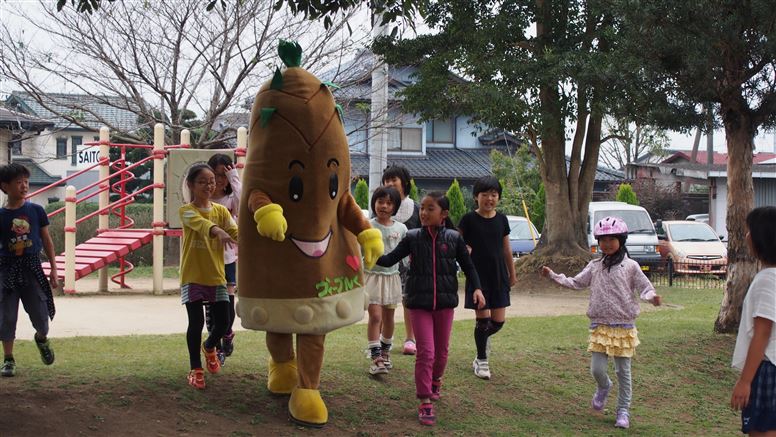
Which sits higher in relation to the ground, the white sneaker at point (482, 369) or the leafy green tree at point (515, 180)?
the leafy green tree at point (515, 180)

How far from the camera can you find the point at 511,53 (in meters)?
16.5

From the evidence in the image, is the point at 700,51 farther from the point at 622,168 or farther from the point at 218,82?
the point at 622,168

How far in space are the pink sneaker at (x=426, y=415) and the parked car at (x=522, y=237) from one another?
17954mm

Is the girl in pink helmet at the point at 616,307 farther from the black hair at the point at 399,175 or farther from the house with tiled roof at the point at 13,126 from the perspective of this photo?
the house with tiled roof at the point at 13,126

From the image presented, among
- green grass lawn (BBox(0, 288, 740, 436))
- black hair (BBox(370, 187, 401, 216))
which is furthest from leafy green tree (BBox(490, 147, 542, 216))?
black hair (BBox(370, 187, 401, 216))

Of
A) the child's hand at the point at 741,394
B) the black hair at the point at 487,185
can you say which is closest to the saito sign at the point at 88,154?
the black hair at the point at 487,185

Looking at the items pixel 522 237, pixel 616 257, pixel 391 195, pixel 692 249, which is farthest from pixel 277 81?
pixel 522 237

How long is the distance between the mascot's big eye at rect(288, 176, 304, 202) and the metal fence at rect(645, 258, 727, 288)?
1469cm

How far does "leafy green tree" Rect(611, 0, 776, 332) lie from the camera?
918cm

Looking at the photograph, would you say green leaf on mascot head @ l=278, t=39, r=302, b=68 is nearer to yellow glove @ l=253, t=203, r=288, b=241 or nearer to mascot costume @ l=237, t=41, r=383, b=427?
mascot costume @ l=237, t=41, r=383, b=427

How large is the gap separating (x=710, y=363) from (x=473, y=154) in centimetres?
2475

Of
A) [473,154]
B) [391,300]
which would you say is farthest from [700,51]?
[473,154]

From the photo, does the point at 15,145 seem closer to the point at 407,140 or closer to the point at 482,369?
the point at 407,140

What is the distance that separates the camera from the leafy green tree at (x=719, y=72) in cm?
918
